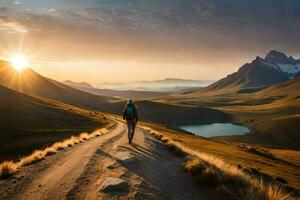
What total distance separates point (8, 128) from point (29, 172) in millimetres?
63762

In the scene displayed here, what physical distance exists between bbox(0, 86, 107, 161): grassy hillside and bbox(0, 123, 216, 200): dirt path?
38.2 m

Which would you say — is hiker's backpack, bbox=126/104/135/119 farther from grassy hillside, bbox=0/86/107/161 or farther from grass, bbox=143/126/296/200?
grassy hillside, bbox=0/86/107/161

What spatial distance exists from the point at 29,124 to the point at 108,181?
252ft

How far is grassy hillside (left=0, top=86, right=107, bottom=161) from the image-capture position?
6104cm

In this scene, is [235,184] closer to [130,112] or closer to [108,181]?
[108,181]

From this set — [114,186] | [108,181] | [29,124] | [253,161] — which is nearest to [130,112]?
[108,181]

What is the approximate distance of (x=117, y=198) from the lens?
12.5 m

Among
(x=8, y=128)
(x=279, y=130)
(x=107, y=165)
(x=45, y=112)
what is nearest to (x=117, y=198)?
(x=107, y=165)

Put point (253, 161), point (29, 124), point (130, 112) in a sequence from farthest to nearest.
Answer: point (29, 124), point (253, 161), point (130, 112)

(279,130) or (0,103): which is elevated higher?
(0,103)

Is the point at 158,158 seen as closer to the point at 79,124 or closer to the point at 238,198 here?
the point at 238,198

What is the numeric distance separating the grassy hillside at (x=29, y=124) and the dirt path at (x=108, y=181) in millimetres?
38214

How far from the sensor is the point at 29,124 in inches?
3393

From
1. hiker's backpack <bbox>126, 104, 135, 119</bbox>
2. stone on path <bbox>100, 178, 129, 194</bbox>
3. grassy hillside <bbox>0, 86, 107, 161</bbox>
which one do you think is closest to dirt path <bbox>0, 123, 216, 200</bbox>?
stone on path <bbox>100, 178, 129, 194</bbox>
